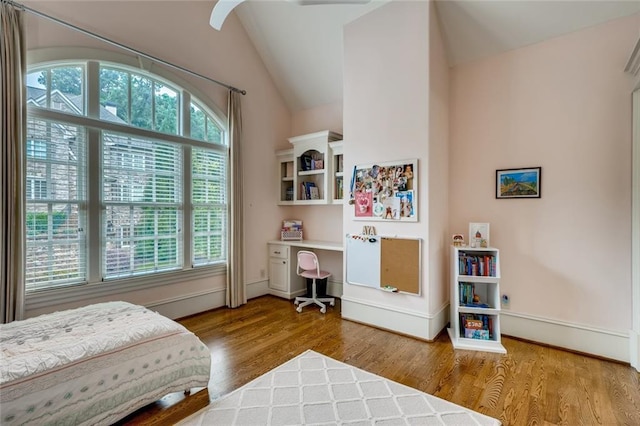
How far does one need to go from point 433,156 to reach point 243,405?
2.64m

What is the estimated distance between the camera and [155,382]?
6.09 ft

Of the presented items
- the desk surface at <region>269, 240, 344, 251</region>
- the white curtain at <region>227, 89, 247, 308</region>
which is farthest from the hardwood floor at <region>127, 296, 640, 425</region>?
the desk surface at <region>269, 240, 344, 251</region>

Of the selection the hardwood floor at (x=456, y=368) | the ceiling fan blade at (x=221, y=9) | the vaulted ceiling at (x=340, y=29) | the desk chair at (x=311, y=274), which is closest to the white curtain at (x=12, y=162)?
the hardwood floor at (x=456, y=368)

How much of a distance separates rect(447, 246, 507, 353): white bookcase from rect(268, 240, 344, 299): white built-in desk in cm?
163

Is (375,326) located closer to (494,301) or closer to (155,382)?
(494,301)

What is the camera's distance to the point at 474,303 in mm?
2963

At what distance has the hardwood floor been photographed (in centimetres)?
192

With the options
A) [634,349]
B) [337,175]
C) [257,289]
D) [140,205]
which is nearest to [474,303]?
[634,349]

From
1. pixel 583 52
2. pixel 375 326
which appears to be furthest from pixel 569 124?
pixel 375 326

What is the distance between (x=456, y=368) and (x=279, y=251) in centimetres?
266

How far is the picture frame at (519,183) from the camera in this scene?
2861 millimetres

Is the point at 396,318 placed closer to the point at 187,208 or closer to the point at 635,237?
the point at 635,237

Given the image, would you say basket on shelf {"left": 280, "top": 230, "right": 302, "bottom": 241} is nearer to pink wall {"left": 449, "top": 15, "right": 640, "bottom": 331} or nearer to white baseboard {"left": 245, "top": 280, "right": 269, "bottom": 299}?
white baseboard {"left": 245, "top": 280, "right": 269, "bottom": 299}

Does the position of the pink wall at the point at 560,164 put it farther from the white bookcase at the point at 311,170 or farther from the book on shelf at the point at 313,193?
the book on shelf at the point at 313,193
